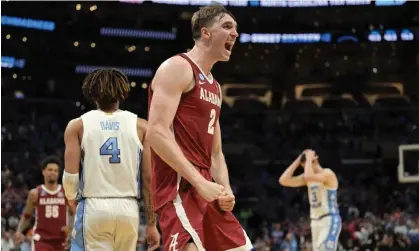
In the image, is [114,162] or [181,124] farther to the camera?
[114,162]

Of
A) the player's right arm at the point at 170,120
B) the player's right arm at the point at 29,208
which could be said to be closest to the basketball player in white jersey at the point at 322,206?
the player's right arm at the point at 29,208

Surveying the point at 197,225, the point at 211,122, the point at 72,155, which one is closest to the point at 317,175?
the point at 72,155

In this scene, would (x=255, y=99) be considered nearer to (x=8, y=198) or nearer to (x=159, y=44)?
(x=159, y=44)

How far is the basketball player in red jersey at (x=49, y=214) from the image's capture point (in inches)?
350

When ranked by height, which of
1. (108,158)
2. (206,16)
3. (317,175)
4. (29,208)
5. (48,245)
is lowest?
(48,245)

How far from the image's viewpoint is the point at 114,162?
5.38 meters

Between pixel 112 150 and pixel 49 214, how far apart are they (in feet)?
12.9

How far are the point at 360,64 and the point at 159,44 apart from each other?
928 cm

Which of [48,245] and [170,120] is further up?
[170,120]

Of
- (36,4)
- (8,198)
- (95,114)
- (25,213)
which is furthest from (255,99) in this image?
(95,114)

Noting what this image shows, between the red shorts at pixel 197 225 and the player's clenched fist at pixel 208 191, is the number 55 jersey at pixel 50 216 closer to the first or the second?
the red shorts at pixel 197 225

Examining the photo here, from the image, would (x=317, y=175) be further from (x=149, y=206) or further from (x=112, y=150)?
(x=112, y=150)

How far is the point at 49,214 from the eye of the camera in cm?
900

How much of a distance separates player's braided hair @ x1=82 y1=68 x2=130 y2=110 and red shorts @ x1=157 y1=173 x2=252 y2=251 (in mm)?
1347
